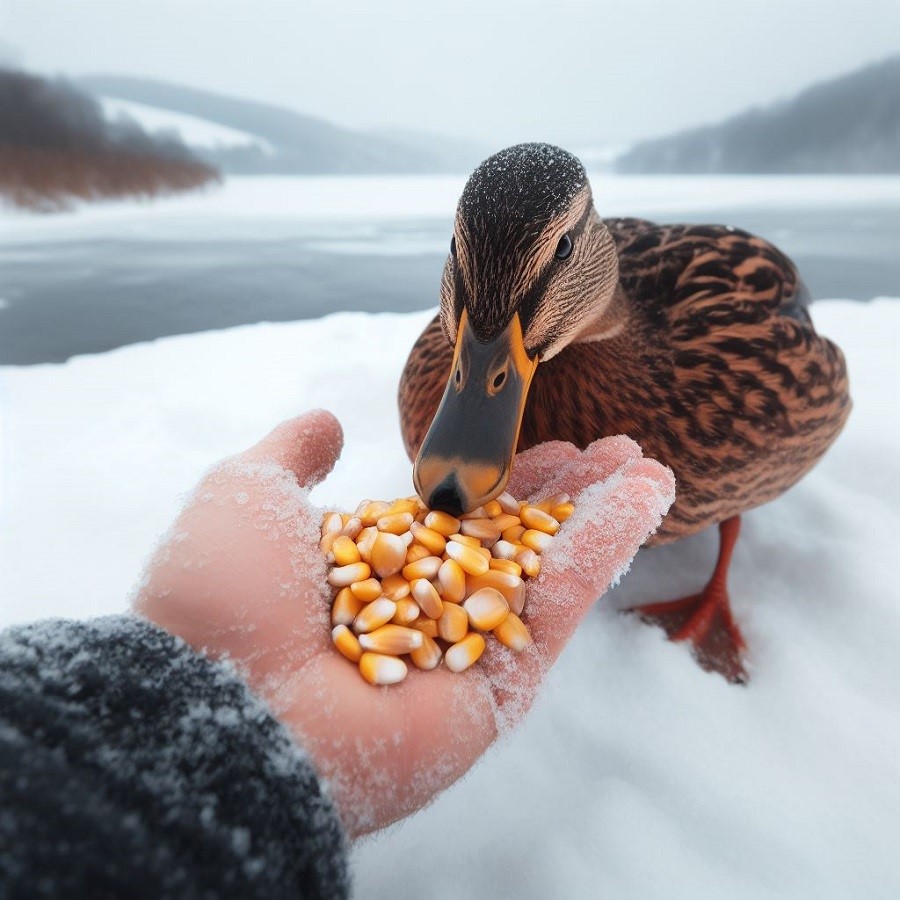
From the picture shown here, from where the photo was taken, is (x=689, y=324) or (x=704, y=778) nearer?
(x=704, y=778)

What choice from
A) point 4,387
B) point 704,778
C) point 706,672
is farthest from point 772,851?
point 4,387

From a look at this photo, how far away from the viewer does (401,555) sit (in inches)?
18.5

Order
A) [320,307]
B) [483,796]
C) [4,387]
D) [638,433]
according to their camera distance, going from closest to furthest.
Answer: [483,796], [638,433], [4,387], [320,307]

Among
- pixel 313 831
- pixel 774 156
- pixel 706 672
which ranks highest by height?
pixel 774 156

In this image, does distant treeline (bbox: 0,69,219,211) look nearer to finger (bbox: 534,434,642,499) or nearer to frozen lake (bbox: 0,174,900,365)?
frozen lake (bbox: 0,174,900,365)

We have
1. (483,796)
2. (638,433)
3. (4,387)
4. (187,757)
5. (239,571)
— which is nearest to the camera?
(187,757)

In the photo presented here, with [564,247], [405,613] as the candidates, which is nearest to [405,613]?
[405,613]

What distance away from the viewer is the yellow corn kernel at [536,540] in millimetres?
503

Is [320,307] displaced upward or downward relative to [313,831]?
downward

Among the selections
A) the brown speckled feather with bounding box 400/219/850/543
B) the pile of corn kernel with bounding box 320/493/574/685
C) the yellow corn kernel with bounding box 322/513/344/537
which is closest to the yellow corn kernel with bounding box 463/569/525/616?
the pile of corn kernel with bounding box 320/493/574/685

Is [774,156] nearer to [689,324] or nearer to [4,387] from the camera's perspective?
[689,324]

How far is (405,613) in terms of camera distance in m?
0.44

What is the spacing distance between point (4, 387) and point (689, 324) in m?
1.15

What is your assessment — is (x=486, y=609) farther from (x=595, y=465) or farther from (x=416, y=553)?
(x=595, y=465)
